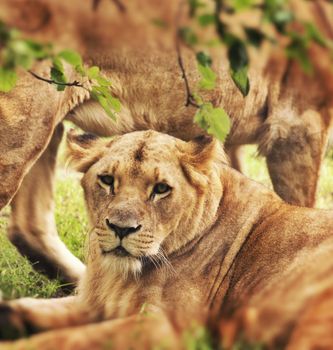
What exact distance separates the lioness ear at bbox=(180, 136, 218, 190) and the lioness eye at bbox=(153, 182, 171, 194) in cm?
15

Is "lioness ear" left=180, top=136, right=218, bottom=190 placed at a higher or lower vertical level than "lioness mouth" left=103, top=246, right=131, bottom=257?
higher

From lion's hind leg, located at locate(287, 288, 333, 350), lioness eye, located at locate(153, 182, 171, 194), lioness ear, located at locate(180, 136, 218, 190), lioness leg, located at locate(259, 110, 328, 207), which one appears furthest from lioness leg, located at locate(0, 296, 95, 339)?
lioness leg, located at locate(259, 110, 328, 207)

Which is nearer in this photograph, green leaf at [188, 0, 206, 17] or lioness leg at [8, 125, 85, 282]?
green leaf at [188, 0, 206, 17]

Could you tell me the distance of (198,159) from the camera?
4.14 meters

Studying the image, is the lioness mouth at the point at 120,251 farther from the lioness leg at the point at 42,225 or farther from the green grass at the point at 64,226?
the lioness leg at the point at 42,225

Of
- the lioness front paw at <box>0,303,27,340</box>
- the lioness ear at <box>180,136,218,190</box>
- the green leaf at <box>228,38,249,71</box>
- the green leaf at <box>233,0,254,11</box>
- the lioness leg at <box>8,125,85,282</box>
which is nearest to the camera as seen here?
the green leaf at <box>233,0,254,11</box>

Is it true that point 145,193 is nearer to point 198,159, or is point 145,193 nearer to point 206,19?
point 198,159

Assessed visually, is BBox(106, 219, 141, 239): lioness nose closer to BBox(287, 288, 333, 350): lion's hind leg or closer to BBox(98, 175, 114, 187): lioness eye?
BBox(98, 175, 114, 187): lioness eye

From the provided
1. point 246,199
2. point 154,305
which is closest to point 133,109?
point 246,199

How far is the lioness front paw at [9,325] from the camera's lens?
265cm

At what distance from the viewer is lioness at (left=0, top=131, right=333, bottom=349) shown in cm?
386

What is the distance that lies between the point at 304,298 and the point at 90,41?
2.92 feet

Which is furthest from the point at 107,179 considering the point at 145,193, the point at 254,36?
the point at 254,36

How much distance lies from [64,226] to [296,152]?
1.53m
